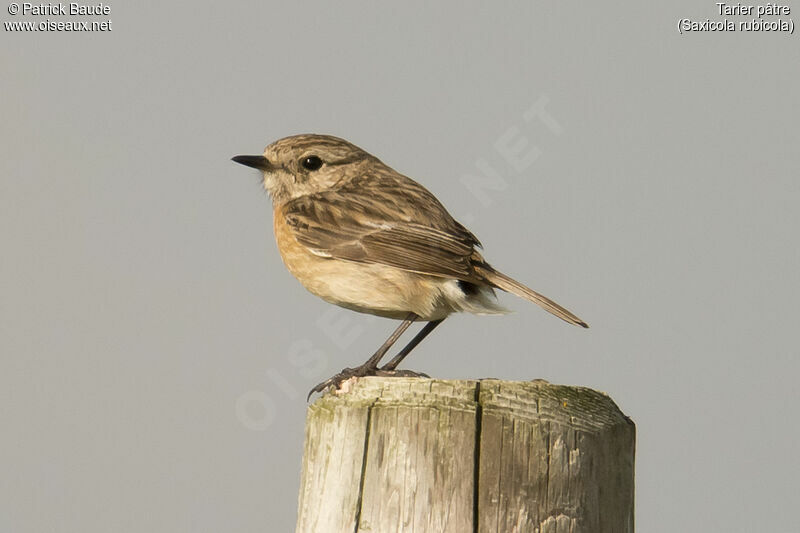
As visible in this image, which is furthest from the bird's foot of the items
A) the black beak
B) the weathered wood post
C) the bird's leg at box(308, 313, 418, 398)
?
the black beak

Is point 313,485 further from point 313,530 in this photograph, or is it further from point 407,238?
point 407,238

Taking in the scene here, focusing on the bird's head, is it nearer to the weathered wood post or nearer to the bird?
the bird

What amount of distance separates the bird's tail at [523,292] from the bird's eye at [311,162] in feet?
6.36

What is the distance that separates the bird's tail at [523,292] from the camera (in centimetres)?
561

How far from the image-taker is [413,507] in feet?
12.2

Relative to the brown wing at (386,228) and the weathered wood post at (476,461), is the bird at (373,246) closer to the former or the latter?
the brown wing at (386,228)

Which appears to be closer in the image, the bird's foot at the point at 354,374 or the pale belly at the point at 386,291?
the bird's foot at the point at 354,374

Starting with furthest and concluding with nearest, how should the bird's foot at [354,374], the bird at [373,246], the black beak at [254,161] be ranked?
the black beak at [254,161]
the bird at [373,246]
the bird's foot at [354,374]

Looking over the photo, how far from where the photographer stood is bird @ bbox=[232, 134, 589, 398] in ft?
20.6

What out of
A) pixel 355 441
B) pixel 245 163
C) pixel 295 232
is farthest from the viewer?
pixel 245 163

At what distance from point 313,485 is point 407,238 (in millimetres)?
2733

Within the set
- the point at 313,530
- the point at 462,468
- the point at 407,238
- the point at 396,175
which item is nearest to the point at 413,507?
the point at 462,468

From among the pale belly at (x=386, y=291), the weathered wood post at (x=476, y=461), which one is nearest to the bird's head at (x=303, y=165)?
the pale belly at (x=386, y=291)

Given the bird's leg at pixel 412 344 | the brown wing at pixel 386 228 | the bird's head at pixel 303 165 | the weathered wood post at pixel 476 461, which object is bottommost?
the weathered wood post at pixel 476 461
